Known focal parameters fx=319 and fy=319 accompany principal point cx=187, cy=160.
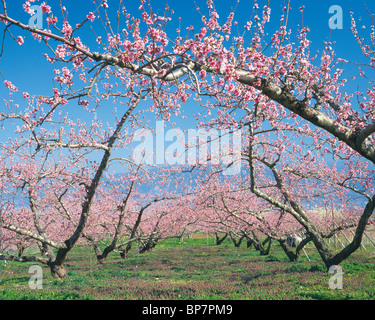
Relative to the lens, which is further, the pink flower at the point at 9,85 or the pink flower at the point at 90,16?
the pink flower at the point at 9,85

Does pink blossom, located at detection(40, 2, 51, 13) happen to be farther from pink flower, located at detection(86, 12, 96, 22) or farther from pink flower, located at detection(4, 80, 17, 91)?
pink flower, located at detection(4, 80, 17, 91)

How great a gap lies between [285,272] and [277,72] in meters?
12.5

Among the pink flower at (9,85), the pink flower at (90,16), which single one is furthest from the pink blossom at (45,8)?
the pink flower at (9,85)

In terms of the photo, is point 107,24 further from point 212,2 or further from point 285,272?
point 285,272

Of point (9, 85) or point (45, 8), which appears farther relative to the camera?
point (9, 85)

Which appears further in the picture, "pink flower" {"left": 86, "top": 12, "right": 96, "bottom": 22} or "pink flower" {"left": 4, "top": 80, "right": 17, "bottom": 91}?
"pink flower" {"left": 4, "top": 80, "right": 17, "bottom": 91}

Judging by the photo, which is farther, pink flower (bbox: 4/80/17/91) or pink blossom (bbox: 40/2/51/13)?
pink flower (bbox: 4/80/17/91)

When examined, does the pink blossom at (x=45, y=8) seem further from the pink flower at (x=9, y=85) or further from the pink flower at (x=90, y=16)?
the pink flower at (x=9, y=85)

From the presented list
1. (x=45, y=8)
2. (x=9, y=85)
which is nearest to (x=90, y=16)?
(x=45, y=8)

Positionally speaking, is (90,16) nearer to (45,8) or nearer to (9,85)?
Answer: (45,8)

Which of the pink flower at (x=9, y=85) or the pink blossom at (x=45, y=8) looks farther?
the pink flower at (x=9, y=85)

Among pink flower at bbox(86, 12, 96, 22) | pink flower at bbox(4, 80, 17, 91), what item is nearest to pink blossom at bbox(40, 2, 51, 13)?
pink flower at bbox(86, 12, 96, 22)
